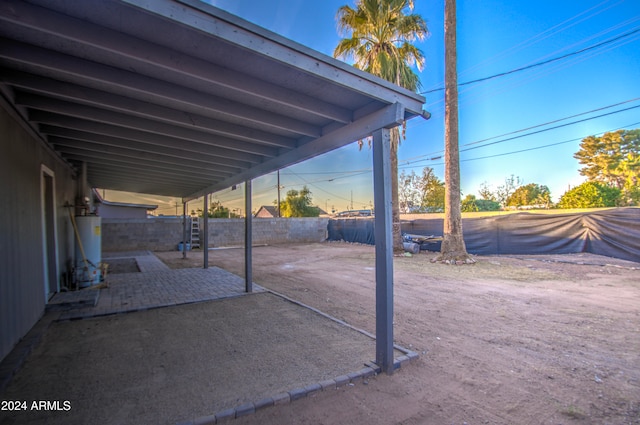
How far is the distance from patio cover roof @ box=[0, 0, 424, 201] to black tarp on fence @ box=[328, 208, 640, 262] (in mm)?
9261

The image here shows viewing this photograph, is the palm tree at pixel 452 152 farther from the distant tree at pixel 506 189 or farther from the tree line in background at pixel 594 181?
the distant tree at pixel 506 189

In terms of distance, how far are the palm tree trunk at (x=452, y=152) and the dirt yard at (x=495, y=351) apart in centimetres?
225

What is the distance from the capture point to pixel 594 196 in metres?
20.3

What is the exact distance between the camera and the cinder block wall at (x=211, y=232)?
12807 millimetres

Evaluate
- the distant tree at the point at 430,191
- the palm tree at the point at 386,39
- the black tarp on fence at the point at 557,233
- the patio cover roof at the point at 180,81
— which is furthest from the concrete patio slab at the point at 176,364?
the distant tree at the point at 430,191

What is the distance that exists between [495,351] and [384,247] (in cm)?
174

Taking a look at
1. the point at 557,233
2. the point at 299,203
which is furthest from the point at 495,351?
the point at 299,203

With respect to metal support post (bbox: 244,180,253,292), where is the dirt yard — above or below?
below

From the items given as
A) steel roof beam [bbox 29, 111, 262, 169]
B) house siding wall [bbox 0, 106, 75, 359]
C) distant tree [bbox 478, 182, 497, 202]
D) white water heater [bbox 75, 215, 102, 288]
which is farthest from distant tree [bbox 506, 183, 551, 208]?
house siding wall [bbox 0, 106, 75, 359]

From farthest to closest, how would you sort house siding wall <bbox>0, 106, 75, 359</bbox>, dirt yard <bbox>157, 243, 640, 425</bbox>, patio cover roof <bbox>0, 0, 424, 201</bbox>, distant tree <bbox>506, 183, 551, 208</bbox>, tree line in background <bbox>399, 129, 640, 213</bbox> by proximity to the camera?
distant tree <bbox>506, 183, 551, 208</bbox> → tree line in background <bbox>399, 129, 640, 213</bbox> → house siding wall <bbox>0, 106, 75, 359</bbox> → dirt yard <bbox>157, 243, 640, 425</bbox> → patio cover roof <bbox>0, 0, 424, 201</bbox>

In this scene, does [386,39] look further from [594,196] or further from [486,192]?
[486,192]

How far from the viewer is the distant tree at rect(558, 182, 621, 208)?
20.0 metres

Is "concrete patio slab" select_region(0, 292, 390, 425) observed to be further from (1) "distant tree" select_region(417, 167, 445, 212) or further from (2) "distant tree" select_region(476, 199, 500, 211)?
(2) "distant tree" select_region(476, 199, 500, 211)

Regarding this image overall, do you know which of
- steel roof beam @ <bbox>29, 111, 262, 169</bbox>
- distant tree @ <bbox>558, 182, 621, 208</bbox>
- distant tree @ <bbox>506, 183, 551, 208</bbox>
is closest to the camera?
steel roof beam @ <bbox>29, 111, 262, 169</bbox>
